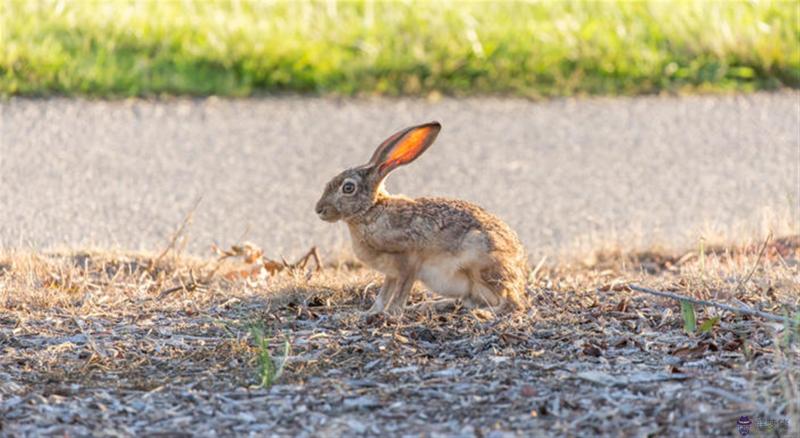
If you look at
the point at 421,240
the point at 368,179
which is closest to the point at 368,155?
the point at 368,179

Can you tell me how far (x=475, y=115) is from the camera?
943 centimetres

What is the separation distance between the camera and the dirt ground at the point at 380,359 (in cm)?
402

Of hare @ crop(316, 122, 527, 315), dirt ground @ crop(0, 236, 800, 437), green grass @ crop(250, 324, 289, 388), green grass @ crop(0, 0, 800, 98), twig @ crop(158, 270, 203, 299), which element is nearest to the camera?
dirt ground @ crop(0, 236, 800, 437)

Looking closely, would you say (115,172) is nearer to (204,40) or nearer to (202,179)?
(202,179)

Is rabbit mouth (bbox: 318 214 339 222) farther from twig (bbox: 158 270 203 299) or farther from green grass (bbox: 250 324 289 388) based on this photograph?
green grass (bbox: 250 324 289 388)

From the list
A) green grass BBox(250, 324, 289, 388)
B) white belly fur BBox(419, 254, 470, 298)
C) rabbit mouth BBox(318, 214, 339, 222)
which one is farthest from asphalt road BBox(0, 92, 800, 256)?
green grass BBox(250, 324, 289, 388)

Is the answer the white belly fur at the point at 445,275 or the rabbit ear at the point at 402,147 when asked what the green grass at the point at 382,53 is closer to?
the rabbit ear at the point at 402,147

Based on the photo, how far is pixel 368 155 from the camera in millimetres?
8602

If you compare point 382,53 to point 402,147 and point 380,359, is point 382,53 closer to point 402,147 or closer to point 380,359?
point 402,147

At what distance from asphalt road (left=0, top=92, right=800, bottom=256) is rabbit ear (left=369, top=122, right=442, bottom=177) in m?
1.63

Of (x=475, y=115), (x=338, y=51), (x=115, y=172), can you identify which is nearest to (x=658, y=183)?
(x=475, y=115)

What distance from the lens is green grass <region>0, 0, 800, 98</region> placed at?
9.48 metres

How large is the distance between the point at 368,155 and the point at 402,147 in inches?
127

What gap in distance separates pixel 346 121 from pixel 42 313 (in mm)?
4171
